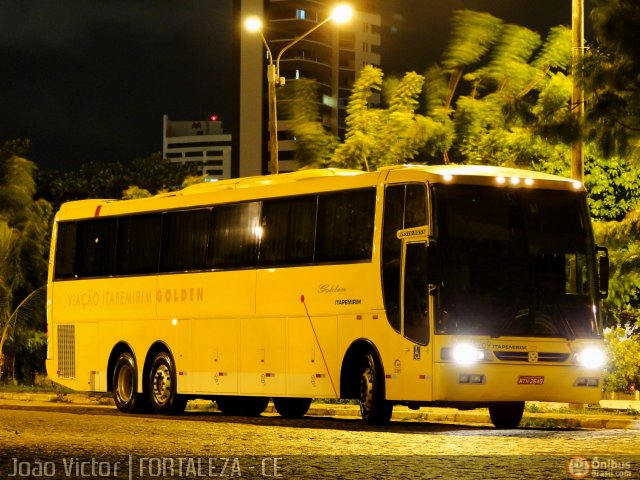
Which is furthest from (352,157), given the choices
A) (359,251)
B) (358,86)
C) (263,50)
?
(263,50)

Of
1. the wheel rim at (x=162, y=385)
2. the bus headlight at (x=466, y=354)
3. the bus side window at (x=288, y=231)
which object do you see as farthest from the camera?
the wheel rim at (x=162, y=385)

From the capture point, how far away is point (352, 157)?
3531 centimetres

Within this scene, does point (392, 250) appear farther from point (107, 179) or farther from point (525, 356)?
point (107, 179)

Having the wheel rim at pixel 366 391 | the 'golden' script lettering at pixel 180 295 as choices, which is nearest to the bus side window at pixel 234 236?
the 'golden' script lettering at pixel 180 295

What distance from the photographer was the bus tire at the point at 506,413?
23500mm

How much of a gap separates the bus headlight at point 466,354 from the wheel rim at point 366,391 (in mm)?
1731

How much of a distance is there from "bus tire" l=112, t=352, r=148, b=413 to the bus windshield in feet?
28.0

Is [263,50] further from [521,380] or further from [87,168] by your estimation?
[521,380]

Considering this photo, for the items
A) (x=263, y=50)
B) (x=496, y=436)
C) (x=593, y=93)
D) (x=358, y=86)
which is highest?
(x=263, y=50)

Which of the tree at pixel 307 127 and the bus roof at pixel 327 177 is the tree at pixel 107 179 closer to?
the tree at pixel 307 127

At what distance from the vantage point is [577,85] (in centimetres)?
2542

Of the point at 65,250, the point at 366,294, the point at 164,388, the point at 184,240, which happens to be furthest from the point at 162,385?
the point at 366,294

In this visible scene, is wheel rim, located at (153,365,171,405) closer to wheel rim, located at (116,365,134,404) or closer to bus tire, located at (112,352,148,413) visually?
bus tire, located at (112,352,148,413)

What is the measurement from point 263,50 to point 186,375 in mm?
113619
